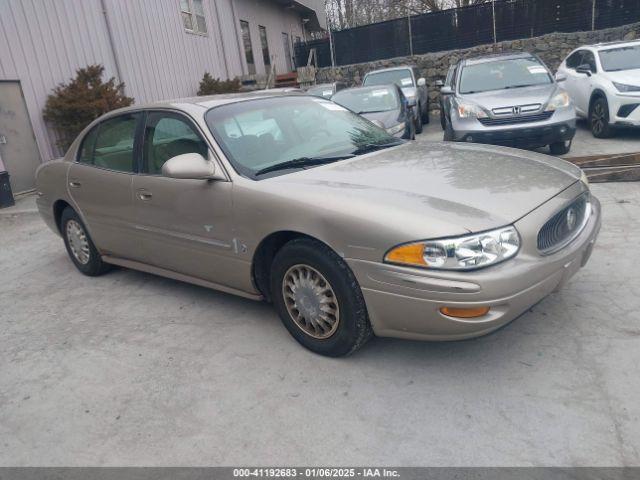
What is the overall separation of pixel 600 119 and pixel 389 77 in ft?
22.6

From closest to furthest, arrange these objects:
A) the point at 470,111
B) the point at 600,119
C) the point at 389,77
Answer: the point at 470,111 → the point at 600,119 → the point at 389,77

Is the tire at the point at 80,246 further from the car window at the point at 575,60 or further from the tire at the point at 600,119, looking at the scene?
the car window at the point at 575,60

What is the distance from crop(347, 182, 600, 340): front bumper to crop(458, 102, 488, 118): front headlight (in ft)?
16.8

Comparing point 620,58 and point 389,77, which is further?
point 389,77

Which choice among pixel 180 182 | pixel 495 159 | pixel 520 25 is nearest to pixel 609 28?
pixel 520 25

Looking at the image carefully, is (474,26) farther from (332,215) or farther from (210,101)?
(332,215)

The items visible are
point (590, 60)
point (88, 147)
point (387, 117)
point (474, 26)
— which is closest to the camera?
point (88, 147)

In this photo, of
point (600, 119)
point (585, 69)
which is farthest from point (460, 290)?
point (585, 69)

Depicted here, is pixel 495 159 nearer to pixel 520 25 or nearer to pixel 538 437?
pixel 538 437

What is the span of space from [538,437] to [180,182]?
2.76 metres

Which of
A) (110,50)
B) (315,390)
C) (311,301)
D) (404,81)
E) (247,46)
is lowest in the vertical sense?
(315,390)

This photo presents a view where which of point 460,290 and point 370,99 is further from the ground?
point 370,99

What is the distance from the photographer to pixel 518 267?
273 centimetres

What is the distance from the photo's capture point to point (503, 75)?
8.89 meters
